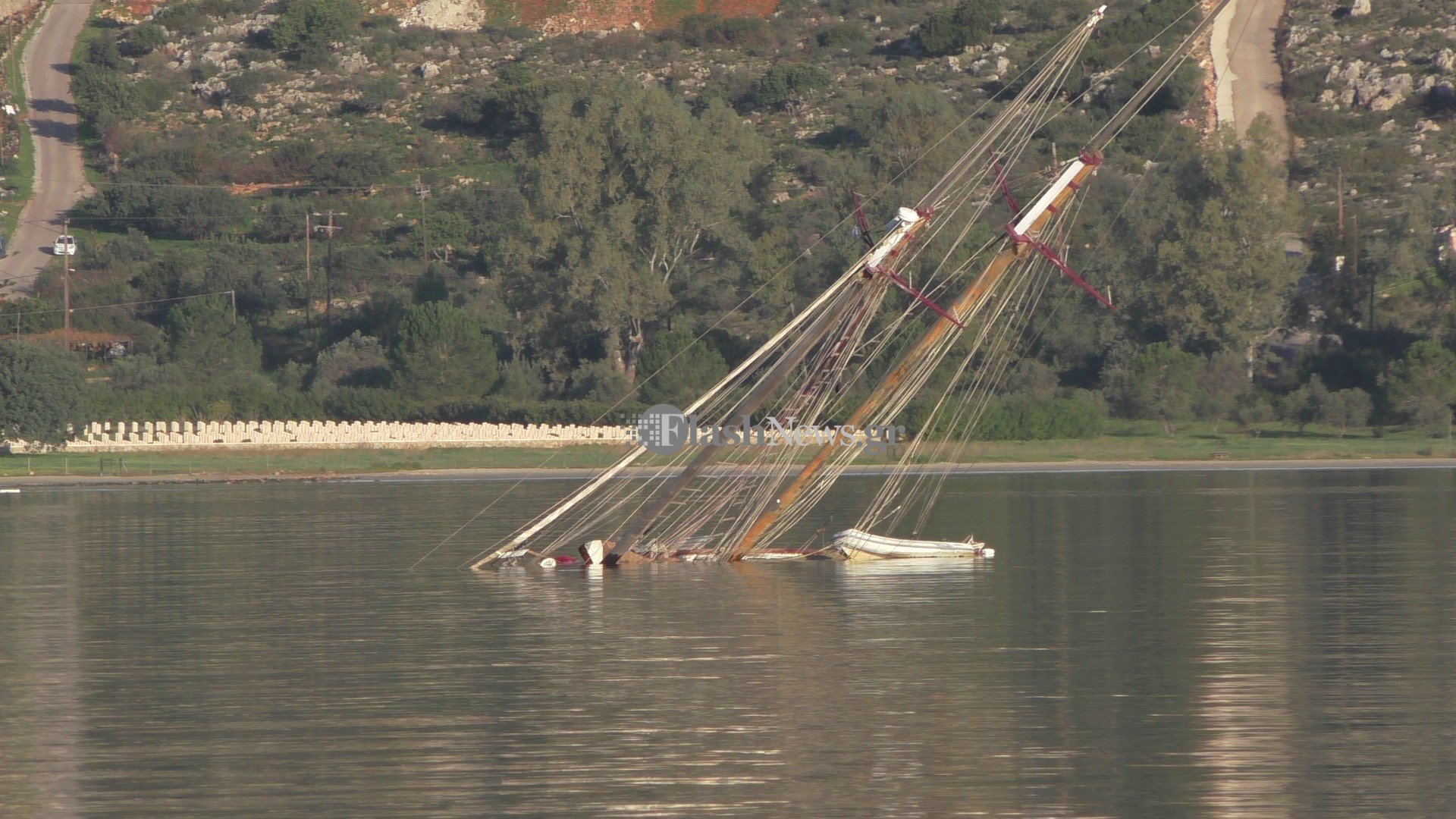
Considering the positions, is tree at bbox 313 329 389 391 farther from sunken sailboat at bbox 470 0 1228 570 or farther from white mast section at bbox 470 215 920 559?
white mast section at bbox 470 215 920 559

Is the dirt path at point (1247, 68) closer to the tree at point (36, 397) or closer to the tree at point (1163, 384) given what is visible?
the tree at point (1163, 384)

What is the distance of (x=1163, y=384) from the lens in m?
74.1

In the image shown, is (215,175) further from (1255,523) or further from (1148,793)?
(1148,793)

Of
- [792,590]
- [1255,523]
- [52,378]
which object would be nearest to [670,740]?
[792,590]

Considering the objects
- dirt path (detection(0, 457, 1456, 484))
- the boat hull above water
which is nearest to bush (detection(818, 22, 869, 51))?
dirt path (detection(0, 457, 1456, 484))

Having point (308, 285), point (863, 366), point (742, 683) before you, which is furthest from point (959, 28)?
point (742, 683)

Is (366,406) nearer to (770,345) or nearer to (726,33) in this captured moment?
(770,345)

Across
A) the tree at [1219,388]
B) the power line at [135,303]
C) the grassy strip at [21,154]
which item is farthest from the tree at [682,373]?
the grassy strip at [21,154]

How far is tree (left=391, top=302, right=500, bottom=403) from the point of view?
254 feet

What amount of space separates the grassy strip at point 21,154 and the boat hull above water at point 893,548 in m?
94.0

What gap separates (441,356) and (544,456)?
14.9 meters

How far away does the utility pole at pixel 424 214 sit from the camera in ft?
344

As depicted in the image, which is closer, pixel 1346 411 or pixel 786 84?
pixel 1346 411

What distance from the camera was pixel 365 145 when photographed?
430 ft
